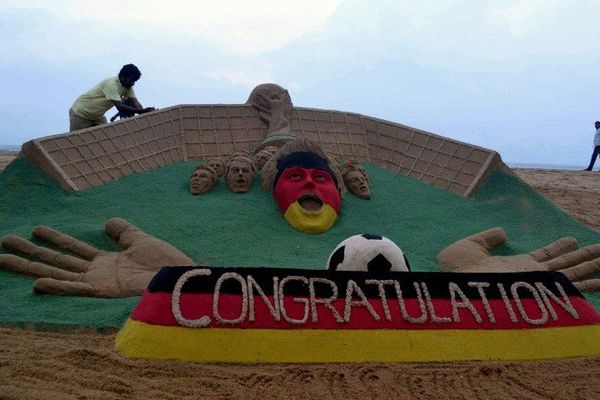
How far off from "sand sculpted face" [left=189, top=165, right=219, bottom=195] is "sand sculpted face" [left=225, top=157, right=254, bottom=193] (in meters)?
0.16

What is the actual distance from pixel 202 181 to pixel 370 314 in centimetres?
344

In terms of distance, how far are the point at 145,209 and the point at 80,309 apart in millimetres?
2167

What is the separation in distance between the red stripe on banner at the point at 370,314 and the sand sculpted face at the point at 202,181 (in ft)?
10.2

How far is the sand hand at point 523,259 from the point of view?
14.1ft

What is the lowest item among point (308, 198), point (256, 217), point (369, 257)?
point (369, 257)

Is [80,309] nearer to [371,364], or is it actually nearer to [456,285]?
[371,364]

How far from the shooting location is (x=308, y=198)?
5414 mm

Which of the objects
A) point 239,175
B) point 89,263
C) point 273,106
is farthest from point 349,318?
point 273,106

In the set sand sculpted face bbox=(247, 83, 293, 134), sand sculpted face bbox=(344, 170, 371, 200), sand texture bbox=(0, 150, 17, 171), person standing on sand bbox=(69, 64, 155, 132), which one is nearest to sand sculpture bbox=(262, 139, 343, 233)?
sand sculpted face bbox=(344, 170, 371, 200)

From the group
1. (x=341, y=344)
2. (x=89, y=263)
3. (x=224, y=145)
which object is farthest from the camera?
(x=224, y=145)

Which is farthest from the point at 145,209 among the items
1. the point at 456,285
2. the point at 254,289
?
the point at 456,285

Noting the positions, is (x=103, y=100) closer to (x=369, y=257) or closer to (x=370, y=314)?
(x=369, y=257)

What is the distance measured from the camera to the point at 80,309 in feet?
10.8

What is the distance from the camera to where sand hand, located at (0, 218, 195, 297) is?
3.60 meters
